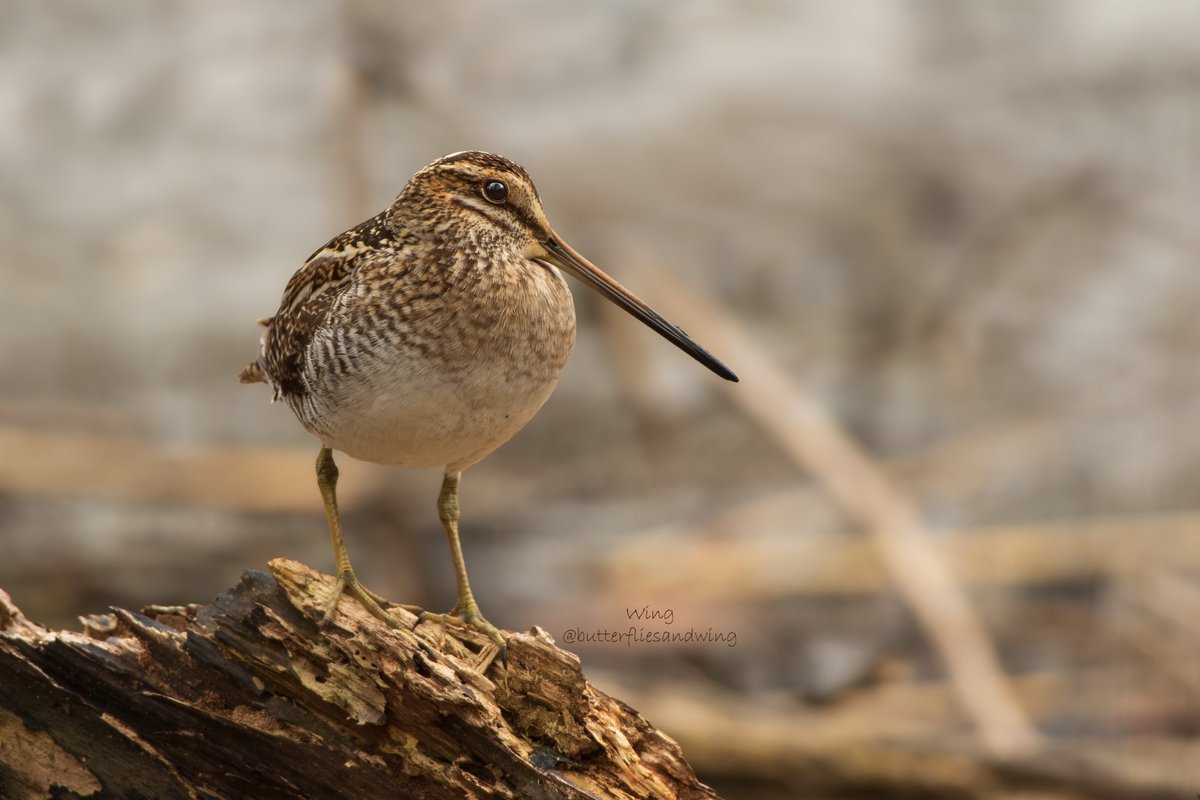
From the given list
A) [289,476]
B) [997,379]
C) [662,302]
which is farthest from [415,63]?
[997,379]

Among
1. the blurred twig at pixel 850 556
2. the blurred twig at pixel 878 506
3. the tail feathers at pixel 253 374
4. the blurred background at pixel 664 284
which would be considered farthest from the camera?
the blurred background at pixel 664 284

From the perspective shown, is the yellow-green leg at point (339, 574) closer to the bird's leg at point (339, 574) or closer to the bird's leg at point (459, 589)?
the bird's leg at point (339, 574)

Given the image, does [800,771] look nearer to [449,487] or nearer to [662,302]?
[662,302]

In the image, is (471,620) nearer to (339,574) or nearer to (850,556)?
(339,574)

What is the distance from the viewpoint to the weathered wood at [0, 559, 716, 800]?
2.12m

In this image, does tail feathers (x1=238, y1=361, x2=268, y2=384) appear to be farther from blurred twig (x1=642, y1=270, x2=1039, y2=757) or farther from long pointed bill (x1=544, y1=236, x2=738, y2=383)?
blurred twig (x1=642, y1=270, x2=1039, y2=757)

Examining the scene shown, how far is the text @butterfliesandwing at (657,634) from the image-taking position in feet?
15.8

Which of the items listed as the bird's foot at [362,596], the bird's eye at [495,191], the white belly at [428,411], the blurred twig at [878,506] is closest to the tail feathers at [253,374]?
the white belly at [428,411]

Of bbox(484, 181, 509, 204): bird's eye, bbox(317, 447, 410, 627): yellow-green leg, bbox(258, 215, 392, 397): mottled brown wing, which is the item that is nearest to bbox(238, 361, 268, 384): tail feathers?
bbox(258, 215, 392, 397): mottled brown wing

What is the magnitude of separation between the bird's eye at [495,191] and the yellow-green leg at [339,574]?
0.64 metres

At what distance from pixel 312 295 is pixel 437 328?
361 mm

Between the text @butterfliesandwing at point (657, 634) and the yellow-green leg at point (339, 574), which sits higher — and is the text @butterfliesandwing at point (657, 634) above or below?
above

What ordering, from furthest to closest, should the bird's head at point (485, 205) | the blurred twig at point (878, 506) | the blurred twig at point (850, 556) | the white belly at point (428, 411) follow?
1. the blurred twig at point (850, 556)
2. the blurred twig at point (878, 506)
3. the bird's head at point (485, 205)
4. the white belly at point (428, 411)

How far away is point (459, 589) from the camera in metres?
2.58
